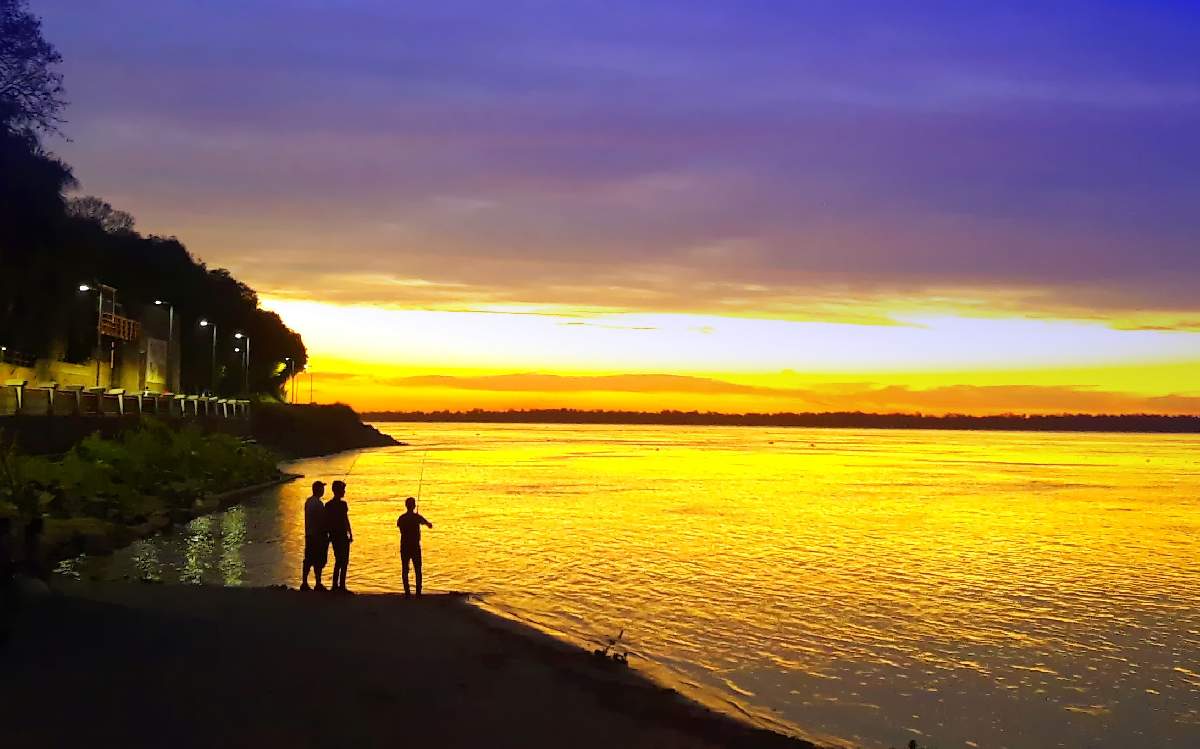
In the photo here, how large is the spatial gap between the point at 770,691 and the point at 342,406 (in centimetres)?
14325

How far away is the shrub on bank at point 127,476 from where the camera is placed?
26516 mm

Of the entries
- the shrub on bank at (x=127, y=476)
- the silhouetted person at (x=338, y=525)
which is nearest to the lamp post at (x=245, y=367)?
the shrub on bank at (x=127, y=476)

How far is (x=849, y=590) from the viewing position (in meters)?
26.0

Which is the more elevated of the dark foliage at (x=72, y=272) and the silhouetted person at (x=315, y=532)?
the dark foliage at (x=72, y=272)

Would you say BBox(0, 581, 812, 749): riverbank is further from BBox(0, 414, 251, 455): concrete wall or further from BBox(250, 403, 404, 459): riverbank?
BBox(250, 403, 404, 459): riverbank

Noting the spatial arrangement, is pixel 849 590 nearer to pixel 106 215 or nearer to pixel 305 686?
pixel 305 686

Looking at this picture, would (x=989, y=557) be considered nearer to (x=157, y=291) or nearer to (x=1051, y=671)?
(x=1051, y=671)

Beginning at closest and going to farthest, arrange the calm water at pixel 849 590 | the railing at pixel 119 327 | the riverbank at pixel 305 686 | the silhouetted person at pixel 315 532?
the riverbank at pixel 305 686 < the calm water at pixel 849 590 < the silhouetted person at pixel 315 532 < the railing at pixel 119 327

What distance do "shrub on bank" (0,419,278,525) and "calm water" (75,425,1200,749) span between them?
2.62 m

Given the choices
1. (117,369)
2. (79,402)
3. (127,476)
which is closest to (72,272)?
(79,402)

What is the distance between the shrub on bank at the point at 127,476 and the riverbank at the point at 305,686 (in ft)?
32.4

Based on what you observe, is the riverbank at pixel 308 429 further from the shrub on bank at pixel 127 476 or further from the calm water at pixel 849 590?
the calm water at pixel 849 590

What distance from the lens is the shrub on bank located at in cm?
2652

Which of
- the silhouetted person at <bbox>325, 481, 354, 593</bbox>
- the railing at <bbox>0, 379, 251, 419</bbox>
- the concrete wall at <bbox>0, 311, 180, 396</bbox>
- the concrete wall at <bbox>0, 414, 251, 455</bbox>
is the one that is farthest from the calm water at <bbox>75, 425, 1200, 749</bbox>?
the concrete wall at <bbox>0, 311, 180, 396</bbox>
